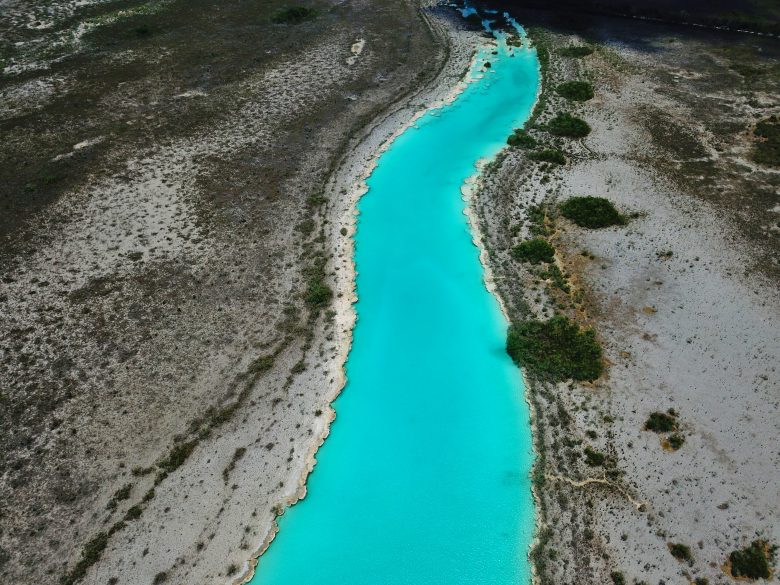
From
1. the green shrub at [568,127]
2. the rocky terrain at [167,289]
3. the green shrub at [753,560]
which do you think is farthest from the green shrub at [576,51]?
the green shrub at [753,560]

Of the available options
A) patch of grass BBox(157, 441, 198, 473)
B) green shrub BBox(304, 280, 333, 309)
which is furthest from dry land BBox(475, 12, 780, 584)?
patch of grass BBox(157, 441, 198, 473)

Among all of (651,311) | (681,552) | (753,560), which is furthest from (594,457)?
(651,311)

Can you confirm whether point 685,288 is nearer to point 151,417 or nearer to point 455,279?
point 455,279

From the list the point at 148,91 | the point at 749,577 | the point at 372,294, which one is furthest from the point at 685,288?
the point at 148,91

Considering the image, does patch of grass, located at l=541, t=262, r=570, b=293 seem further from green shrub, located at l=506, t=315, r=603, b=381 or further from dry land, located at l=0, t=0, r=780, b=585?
green shrub, located at l=506, t=315, r=603, b=381

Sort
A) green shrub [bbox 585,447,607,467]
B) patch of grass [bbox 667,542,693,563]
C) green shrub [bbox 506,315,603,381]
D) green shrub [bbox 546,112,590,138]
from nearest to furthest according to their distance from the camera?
patch of grass [bbox 667,542,693,563], green shrub [bbox 585,447,607,467], green shrub [bbox 506,315,603,381], green shrub [bbox 546,112,590,138]
